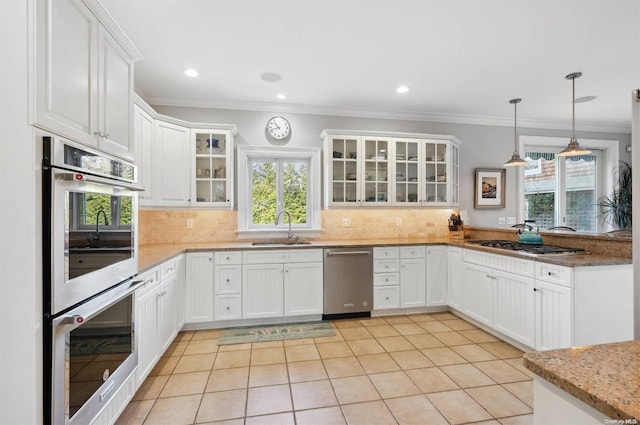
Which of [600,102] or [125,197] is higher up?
[600,102]

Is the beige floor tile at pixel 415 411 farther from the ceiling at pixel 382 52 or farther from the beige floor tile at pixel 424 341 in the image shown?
the ceiling at pixel 382 52

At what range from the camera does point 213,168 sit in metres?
3.59

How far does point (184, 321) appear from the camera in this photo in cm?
316

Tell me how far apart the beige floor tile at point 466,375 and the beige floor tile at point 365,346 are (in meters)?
0.58

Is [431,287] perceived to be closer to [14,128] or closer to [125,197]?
[125,197]

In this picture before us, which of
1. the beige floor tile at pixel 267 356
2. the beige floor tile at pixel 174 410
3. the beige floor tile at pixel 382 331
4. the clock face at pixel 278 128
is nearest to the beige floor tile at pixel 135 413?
the beige floor tile at pixel 174 410

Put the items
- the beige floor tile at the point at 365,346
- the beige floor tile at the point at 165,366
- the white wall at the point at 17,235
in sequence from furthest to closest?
1. the beige floor tile at the point at 365,346
2. the beige floor tile at the point at 165,366
3. the white wall at the point at 17,235

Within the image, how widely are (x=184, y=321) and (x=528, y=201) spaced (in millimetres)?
5160

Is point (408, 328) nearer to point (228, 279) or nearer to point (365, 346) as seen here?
point (365, 346)

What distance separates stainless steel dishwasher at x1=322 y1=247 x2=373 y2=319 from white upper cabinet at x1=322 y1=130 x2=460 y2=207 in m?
0.70

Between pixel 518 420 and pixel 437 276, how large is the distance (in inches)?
78.3

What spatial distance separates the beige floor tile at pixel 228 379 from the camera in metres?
2.21

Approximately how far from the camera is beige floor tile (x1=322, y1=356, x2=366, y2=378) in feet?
7.80

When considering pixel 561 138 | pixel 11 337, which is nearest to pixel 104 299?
pixel 11 337
